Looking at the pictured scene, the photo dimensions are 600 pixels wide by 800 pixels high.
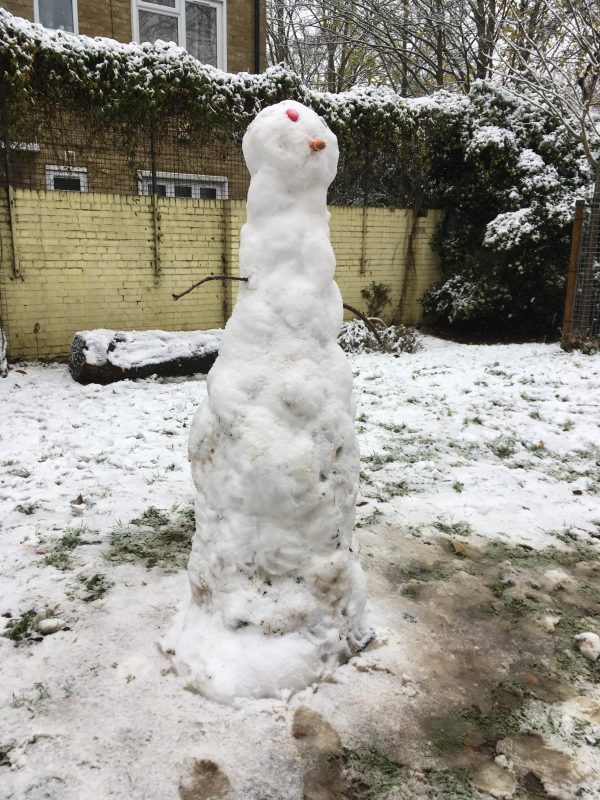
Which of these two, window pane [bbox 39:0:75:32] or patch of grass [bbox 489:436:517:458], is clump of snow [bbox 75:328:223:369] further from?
window pane [bbox 39:0:75:32]

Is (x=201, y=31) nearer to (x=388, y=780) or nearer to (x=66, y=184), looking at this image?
(x=66, y=184)

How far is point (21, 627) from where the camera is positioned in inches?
114

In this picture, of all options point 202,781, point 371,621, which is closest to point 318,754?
point 202,781

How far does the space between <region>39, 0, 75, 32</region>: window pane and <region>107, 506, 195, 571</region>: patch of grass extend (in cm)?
1128

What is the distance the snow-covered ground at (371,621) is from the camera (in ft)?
7.13

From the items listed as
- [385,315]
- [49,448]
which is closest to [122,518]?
[49,448]

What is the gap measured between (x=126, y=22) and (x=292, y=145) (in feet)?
39.3

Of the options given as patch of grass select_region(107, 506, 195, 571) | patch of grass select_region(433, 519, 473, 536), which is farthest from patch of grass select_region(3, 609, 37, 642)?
patch of grass select_region(433, 519, 473, 536)

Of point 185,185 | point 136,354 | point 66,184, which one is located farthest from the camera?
point 185,185

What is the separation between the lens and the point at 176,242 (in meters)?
9.05

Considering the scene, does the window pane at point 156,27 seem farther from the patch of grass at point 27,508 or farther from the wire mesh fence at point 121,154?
the patch of grass at point 27,508

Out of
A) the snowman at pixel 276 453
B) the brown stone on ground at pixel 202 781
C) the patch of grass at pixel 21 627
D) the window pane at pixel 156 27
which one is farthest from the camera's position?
the window pane at pixel 156 27

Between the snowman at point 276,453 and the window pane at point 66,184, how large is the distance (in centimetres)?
649

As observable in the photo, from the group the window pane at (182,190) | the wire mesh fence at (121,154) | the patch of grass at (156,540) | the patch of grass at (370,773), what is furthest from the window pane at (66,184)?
the patch of grass at (370,773)
